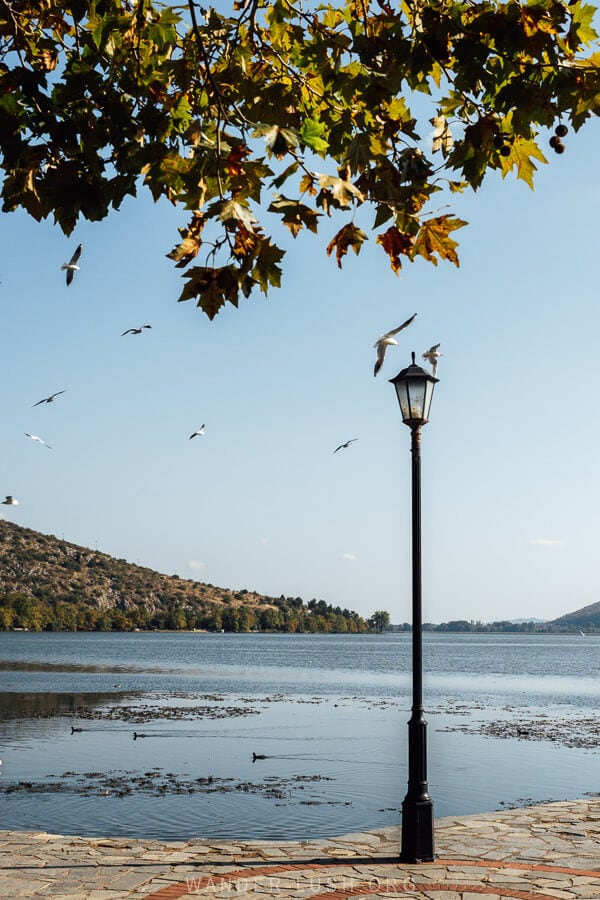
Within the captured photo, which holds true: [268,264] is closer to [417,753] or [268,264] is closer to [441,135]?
[441,135]

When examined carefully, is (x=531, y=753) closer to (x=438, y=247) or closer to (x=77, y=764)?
(x=77, y=764)

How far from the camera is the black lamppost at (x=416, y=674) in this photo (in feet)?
33.0

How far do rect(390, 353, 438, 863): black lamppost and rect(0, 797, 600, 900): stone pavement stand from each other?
0.30 metres

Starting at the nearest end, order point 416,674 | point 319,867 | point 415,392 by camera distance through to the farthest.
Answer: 1. point 319,867
2. point 416,674
3. point 415,392

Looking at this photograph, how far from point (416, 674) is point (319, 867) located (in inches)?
97.0

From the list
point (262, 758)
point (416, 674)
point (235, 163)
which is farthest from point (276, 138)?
point (262, 758)

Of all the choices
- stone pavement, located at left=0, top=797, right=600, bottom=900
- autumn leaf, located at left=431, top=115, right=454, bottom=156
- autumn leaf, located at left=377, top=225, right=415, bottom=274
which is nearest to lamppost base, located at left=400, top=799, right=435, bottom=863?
stone pavement, located at left=0, top=797, right=600, bottom=900

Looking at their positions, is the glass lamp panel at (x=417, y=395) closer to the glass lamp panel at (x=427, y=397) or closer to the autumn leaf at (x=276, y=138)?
the glass lamp panel at (x=427, y=397)

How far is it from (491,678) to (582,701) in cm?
2392

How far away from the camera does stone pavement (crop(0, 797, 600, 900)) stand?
8.74 metres

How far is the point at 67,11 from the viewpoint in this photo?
5750mm

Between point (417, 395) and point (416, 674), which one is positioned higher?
point (417, 395)

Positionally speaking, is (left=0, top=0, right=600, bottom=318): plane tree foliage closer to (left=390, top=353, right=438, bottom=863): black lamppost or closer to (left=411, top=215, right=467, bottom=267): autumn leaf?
(left=411, top=215, right=467, bottom=267): autumn leaf

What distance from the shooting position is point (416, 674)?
11.0 meters
